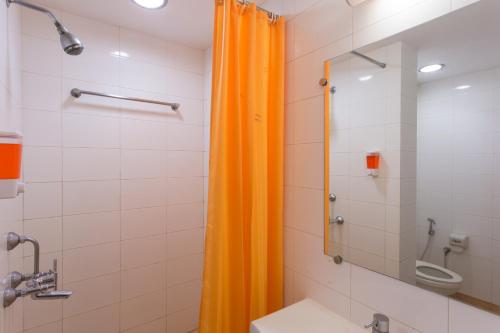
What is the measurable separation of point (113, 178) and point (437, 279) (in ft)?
5.87

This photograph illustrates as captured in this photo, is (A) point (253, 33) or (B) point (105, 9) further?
(B) point (105, 9)

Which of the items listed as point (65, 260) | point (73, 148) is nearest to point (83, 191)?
point (73, 148)

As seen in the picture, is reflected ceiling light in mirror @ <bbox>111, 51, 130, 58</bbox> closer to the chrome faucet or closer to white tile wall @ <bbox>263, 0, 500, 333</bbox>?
white tile wall @ <bbox>263, 0, 500, 333</bbox>

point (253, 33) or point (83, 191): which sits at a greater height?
point (253, 33)

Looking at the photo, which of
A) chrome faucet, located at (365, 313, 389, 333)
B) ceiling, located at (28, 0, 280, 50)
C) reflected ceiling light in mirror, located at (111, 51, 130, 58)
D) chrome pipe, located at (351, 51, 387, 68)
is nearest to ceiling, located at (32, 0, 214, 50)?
ceiling, located at (28, 0, 280, 50)

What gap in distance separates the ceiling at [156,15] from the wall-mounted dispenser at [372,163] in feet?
4.04

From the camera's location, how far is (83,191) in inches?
62.5

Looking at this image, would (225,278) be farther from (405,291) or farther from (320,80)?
(320,80)

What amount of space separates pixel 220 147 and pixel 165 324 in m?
1.59

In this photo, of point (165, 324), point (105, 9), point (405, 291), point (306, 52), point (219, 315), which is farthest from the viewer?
point (165, 324)

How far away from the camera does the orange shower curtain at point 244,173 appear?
1119mm

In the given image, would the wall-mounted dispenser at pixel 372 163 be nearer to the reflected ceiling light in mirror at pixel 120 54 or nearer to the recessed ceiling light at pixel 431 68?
the recessed ceiling light at pixel 431 68

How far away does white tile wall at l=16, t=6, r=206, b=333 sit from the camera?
1458mm

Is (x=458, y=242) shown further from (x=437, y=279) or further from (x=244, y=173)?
(x=244, y=173)
